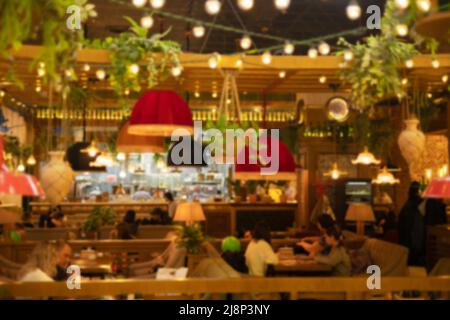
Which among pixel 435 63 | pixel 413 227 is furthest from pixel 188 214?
pixel 435 63

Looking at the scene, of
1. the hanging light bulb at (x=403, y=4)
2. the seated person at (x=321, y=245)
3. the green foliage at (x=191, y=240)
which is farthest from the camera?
the green foliage at (x=191, y=240)

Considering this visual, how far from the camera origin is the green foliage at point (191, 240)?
9.12 metres

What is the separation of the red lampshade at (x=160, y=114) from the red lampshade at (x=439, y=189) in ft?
7.39

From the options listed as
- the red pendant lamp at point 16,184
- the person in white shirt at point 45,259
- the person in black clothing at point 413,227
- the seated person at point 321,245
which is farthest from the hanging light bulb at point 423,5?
the person in black clothing at point 413,227

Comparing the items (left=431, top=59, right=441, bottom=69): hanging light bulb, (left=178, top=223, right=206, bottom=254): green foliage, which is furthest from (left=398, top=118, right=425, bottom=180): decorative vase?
(left=178, top=223, right=206, bottom=254): green foliage

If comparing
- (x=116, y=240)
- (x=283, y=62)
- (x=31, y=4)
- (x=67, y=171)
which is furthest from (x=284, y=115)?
(x=31, y=4)

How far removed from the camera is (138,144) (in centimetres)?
622

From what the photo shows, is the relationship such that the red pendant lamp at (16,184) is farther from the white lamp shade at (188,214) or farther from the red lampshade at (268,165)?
the white lamp shade at (188,214)

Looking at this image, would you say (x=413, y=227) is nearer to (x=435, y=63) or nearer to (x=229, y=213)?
(x=435, y=63)

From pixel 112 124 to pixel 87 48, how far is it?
367 inches

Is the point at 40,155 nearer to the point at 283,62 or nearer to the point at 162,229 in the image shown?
the point at 162,229

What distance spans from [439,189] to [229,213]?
1298cm

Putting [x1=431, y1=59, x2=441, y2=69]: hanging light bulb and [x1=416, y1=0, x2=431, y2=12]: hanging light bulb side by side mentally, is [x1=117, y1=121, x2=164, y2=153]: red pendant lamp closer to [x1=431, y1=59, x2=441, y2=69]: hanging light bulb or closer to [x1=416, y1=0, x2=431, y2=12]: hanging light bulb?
[x1=431, y1=59, x2=441, y2=69]: hanging light bulb

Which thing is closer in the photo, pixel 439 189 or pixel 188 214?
pixel 439 189
